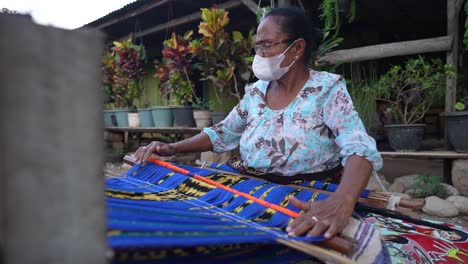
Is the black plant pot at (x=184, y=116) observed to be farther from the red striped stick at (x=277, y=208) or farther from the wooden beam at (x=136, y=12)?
the red striped stick at (x=277, y=208)

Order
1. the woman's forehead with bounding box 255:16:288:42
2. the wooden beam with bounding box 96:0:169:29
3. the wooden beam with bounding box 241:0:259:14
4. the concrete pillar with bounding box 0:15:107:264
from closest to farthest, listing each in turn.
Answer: the concrete pillar with bounding box 0:15:107:264
the woman's forehead with bounding box 255:16:288:42
the wooden beam with bounding box 241:0:259:14
the wooden beam with bounding box 96:0:169:29

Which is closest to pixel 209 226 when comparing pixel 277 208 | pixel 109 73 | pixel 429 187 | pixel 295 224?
pixel 295 224

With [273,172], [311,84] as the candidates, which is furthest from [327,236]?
[311,84]

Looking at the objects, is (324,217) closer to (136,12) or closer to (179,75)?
(179,75)

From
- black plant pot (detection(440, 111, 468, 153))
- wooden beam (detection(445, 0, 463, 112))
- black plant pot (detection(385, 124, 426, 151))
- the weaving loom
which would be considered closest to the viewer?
the weaving loom

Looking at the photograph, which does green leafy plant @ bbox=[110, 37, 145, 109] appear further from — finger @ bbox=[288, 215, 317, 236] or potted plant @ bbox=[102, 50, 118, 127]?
finger @ bbox=[288, 215, 317, 236]

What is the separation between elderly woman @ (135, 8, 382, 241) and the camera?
140 cm

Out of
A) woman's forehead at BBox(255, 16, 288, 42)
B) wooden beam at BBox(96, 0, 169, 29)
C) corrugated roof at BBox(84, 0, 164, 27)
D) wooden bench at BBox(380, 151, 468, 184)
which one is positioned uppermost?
corrugated roof at BBox(84, 0, 164, 27)

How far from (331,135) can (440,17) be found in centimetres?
A: 563

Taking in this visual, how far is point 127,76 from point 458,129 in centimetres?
517

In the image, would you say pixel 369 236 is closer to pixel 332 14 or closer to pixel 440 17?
pixel 332 14

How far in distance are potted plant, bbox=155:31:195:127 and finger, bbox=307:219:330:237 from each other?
3.94m

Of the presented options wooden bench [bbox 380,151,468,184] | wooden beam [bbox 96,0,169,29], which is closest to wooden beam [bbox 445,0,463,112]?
wooden bench [bbox 380,151,468,184]

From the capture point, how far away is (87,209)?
39cm
